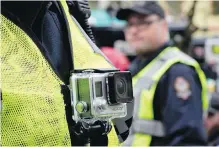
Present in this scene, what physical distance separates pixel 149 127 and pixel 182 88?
25 centimetres

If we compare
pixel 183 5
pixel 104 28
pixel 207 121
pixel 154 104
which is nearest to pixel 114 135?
pixel 154 104

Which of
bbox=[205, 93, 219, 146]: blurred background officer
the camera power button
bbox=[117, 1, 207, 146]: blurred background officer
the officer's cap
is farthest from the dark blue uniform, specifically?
the camera power button

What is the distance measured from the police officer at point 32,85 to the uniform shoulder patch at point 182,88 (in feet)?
5.53

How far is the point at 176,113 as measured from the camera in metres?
2.87

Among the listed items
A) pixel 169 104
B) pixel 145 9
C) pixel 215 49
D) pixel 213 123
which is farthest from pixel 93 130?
pixel 215 49

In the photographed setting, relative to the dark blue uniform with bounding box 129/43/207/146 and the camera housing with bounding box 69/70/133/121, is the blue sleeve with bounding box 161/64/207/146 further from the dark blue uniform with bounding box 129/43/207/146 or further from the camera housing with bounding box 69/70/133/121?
the camera housing with bounding box 69/70/133/121

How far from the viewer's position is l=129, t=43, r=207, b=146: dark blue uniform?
2869 millimetres

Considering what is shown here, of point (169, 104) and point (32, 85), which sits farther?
point (169, 104)

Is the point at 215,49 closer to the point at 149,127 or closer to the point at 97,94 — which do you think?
the point at 149,127

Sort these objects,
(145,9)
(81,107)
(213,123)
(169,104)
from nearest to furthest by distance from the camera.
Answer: (81,107)
(169,104)
(145,9)
(213,123)

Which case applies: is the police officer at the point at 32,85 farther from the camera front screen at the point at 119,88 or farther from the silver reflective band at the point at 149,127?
the silver reflective band at the point at 149,127

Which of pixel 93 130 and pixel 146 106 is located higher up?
pixel 93 130

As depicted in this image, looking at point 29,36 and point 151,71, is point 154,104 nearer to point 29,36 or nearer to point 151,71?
point 151,71

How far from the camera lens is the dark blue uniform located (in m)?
1.70
